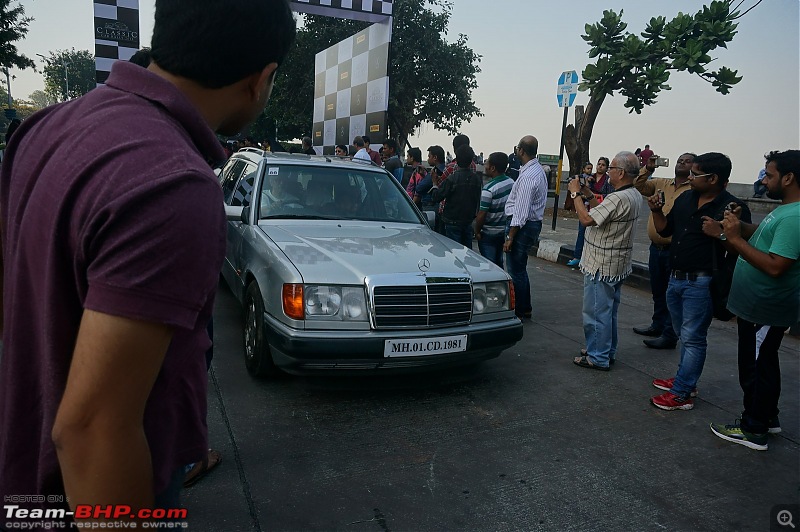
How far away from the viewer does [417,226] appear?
4.79 metres

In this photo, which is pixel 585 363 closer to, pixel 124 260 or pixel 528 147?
pixel 528 147

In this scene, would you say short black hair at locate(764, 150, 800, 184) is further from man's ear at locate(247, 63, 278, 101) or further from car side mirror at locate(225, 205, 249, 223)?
car side mirror at locate(225, 205, 249, 223)

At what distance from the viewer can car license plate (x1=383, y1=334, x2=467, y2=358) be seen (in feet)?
11.0

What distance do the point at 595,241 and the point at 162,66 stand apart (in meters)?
3.92

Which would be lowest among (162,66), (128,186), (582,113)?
(128,186)

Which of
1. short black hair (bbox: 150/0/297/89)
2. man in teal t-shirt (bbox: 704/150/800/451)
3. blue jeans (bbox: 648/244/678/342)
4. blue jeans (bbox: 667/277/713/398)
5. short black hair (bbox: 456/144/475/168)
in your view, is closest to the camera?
short black hair (bbox: 150/0/297/89)

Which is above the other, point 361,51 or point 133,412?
point 361,51

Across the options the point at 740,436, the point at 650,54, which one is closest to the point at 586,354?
the point at 740,436

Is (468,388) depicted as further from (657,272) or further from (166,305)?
(166,305)

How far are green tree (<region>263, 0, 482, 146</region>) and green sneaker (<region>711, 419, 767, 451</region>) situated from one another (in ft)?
72.0

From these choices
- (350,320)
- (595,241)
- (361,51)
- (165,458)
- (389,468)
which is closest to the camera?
(165,458)

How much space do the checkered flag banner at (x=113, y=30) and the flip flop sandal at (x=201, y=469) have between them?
23.9 feet

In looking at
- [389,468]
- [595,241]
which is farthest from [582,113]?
[389,468]

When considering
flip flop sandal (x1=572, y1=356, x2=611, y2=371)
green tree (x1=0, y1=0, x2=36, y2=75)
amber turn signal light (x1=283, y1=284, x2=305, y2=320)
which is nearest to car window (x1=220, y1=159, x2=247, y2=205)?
amber turn signal light (x1=283, y1=284, x2=305, y2=320)
